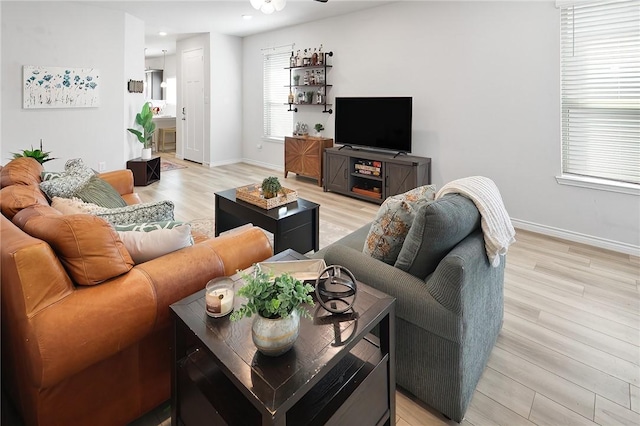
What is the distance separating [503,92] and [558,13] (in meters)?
0.82

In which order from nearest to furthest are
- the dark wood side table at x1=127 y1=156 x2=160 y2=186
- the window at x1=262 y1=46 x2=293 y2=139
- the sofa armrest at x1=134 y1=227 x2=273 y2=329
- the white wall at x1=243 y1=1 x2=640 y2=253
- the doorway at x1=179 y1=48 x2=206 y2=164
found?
the sofa armrest at x1=134 y1=227 x2=273 y2=329
the white wall at x1=243 y1=1 x2=640 y2=253
the dark wood side table at x1=127 y1=156 x2=160 y2=186
the window at x1=262 y1=46 x2=293 y2=139
the doorway at x1=179 y1=48 x2=206 y2=164

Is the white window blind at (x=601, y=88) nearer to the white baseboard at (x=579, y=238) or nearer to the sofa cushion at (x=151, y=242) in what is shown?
the white baseboard at (x=579, y=238)

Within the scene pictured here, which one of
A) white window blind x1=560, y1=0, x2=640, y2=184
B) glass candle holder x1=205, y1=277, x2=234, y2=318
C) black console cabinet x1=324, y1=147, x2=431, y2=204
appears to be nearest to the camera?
glass candle holder x1=205, y1=277, x2=234, y2=318

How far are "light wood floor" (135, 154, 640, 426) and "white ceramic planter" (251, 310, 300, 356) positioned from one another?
85 centimetres

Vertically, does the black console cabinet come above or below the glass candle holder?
above

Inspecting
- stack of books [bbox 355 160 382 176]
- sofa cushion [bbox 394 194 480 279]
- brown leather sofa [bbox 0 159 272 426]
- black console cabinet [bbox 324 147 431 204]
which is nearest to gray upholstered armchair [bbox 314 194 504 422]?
sofa cushion [bbox 394 194 480 279]

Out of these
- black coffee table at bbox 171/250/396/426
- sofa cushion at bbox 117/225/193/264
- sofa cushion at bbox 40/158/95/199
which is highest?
sofa cushion at bbox 40/158/95/199

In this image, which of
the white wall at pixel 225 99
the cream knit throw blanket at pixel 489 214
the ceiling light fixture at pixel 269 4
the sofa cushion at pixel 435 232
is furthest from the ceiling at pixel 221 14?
the sofa cushion at pixel 435 232

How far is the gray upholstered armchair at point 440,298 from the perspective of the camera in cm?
144

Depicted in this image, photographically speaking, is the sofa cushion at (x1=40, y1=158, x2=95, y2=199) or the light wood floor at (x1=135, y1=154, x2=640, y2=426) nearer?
the light wood floor at (x1=135, y1=154, x2=640, y2=426)

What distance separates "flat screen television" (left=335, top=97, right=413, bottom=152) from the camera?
4.63 metres

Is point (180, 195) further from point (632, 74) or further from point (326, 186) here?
point (632, 74)

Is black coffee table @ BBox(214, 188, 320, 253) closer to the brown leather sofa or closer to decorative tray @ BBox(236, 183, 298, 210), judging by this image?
Answer: decorative tray @ BBox(236, 183, 298, 210)

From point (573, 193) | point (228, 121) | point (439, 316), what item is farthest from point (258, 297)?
point (228, 121)
